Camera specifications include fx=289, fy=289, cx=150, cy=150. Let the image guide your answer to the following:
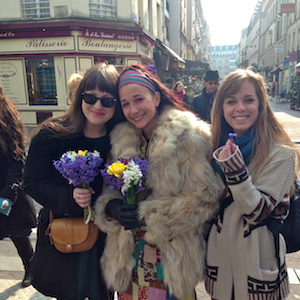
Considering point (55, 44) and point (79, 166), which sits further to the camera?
point (55, 44)

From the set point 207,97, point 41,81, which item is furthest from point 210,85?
point 41,81

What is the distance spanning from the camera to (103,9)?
12.3 m

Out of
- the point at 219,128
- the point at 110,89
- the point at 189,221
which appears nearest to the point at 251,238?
the point at 189,221

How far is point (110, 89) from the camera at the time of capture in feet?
6.09

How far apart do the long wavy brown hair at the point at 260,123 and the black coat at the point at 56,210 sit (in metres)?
0.78

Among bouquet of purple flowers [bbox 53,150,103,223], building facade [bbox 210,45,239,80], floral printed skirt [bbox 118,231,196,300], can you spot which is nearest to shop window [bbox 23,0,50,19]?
bouquet of purple flowers [bbox 53,150,103,223]

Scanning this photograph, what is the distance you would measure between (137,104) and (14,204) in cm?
162

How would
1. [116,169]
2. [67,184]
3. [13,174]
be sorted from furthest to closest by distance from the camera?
[13,174] < [67,184] < [116,169]

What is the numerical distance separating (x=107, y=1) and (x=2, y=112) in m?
11.6

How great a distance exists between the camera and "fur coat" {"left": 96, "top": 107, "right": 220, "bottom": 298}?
1.58 m

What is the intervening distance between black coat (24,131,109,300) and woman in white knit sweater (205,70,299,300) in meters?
0.76

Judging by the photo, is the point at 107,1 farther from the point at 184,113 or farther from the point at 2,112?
the point at 184,113

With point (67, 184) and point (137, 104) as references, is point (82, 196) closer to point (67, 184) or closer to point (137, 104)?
point (67, 184)

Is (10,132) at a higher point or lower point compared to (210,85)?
lower
